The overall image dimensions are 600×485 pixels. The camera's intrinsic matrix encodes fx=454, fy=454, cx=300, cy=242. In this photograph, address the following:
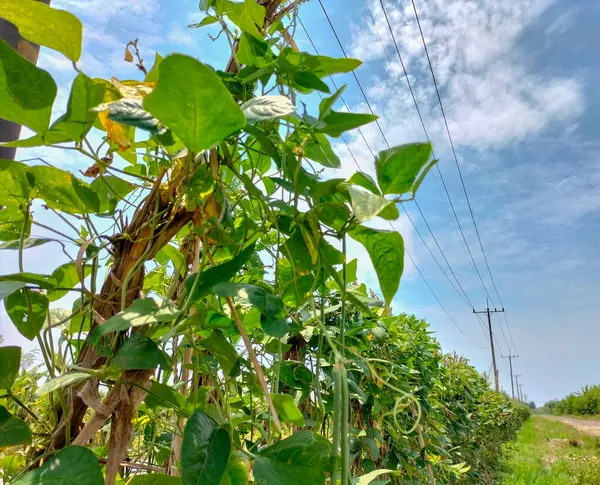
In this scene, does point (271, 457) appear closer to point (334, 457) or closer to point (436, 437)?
point (334, 457)

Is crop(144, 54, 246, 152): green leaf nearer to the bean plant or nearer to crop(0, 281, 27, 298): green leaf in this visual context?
the bean plant

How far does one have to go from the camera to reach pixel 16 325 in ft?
1.05

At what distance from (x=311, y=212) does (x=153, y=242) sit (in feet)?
0.39

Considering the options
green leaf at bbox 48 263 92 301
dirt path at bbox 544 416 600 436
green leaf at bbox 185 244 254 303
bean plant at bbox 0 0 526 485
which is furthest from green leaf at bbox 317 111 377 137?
dirt path at bbox 544 416 600 436

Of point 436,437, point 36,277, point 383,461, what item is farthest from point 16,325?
point 436,437

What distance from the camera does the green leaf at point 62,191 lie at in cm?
32

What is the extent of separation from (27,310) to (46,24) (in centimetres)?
19

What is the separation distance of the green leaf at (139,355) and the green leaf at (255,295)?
2.3 inches

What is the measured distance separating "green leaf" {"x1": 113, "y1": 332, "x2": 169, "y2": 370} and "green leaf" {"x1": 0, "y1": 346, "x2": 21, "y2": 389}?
0.07 meters

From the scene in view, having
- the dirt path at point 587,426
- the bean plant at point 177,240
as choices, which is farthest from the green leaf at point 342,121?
the dirt path at point 587,426

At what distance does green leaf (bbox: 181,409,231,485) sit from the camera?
0.24 m

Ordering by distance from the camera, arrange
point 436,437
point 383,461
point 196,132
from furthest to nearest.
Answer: point 436,437 < point 383,461 < point 196,132

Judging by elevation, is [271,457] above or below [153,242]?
below

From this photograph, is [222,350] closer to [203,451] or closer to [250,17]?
[203,451]
